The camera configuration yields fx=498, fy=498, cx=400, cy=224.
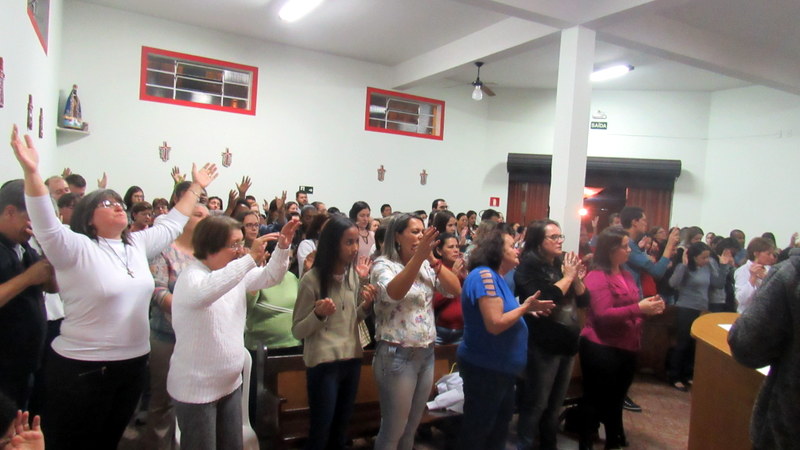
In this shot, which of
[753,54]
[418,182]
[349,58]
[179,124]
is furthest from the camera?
[418,182]

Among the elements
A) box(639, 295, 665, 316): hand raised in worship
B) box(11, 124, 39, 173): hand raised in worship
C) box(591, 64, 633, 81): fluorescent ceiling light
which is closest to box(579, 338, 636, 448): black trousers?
box(639, 295, 665, 316): hand raised in worship

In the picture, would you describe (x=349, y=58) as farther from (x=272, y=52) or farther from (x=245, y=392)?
(x=245, y=392)

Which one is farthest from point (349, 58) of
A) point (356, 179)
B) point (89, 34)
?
point (89, 34)

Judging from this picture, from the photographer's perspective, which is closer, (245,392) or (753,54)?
(245,392)

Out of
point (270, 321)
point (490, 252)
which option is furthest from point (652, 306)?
point (270, 321)

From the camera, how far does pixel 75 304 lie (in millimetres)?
2078

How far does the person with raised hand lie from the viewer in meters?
2.54

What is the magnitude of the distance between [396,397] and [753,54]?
7814 mm

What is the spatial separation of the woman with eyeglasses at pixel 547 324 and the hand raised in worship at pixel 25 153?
254cm

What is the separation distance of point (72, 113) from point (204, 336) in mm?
6602

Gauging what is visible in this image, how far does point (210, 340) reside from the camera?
83.0 inches

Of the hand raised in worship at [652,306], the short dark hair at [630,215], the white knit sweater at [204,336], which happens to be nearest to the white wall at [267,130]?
the short dark hair at [630,215]

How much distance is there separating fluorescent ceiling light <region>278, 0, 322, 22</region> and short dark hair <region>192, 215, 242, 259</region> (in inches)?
210

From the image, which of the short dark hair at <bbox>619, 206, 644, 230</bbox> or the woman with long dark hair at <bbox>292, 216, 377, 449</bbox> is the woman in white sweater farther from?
the short dark hair at <bbox>619, 206, 644, 230</bbox>
